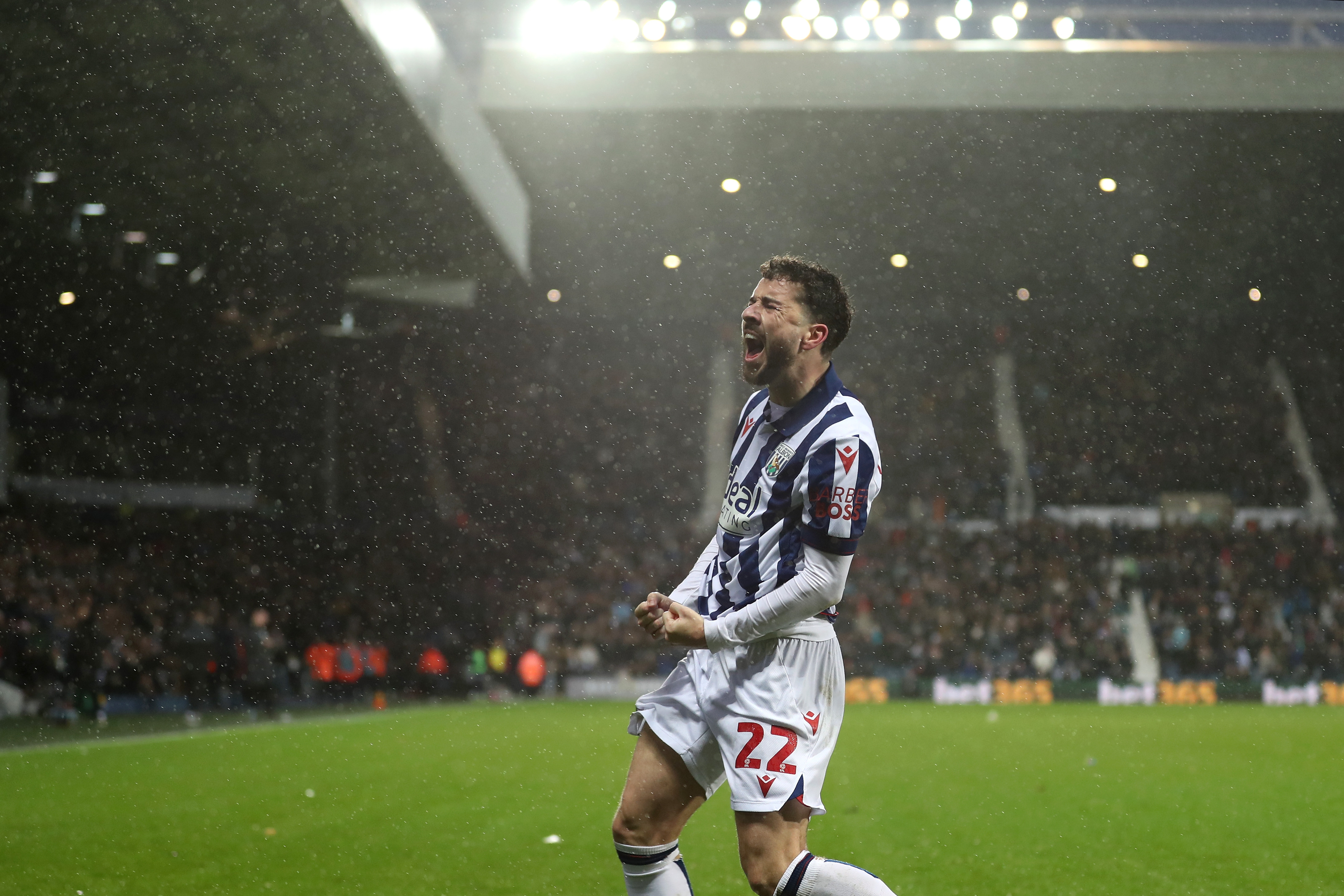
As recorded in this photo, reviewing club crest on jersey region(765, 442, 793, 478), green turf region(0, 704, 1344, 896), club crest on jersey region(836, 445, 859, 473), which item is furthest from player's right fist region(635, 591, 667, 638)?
green turf region(0, 704, 1344, 896)

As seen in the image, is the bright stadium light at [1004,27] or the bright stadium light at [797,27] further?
the bright stadium light at [797,27]

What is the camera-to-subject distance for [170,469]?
25828 millimetres

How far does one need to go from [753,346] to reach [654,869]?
1.46 m

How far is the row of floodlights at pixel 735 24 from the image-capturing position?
17.3 metres

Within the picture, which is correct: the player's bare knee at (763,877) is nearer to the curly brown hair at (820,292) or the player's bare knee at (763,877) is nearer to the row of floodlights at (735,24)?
the curly brown hair at (820,292)

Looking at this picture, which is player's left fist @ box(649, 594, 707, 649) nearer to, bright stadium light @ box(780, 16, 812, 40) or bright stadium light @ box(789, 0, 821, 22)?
bright stadium light @ box(789, 0, 821, 22)

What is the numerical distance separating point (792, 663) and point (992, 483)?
26.9m

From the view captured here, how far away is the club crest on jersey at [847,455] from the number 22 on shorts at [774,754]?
706 millimetres

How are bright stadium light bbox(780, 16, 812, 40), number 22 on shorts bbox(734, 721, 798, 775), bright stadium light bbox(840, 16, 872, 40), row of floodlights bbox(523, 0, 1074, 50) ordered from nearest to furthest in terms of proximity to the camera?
number 22 on shorts bbox(734, 721, 798, 775)
row of floodlights bbox(523, 0, 1074, 50)
bright stadium light bbox(780, 16, 812, 40)
bright stadium light bbox(840, 16, 872, 40)

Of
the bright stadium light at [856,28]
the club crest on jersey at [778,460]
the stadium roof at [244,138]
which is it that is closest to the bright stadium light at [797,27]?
the bright stadium light at [856,28]

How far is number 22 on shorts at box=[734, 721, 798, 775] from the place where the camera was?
3.22 m

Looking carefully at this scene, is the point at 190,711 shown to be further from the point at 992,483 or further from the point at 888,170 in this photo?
the point at 992,483

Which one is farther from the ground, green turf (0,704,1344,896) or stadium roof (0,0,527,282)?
stadium roof (0,0,527,282)

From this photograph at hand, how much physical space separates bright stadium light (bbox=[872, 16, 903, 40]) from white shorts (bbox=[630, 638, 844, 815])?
15.9 metres
